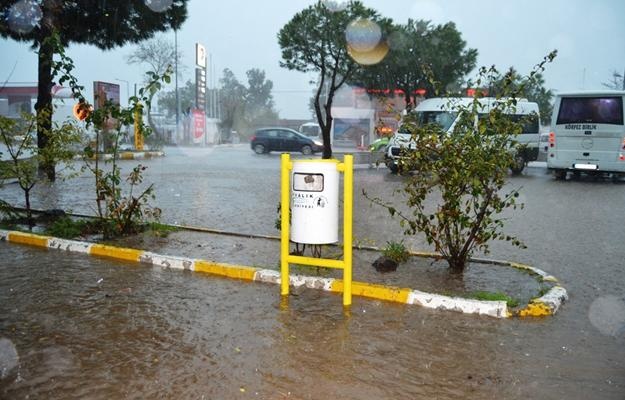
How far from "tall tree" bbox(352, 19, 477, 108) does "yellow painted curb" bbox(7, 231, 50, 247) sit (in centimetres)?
2601

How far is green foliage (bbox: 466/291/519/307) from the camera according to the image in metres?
4.80

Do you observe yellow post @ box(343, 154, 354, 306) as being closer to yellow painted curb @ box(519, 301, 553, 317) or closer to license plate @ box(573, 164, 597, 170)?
yellow painted curb @ box(519, 301, 553, 317)

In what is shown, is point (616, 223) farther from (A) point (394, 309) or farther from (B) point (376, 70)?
(B) point (376, 70)

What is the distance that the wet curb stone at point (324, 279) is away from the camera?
4688mm

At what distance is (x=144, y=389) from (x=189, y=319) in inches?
47.5

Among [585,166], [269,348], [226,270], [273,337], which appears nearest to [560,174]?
[585,166]

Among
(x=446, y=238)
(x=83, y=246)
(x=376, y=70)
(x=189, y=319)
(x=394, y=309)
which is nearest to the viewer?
(x=189, y=319)

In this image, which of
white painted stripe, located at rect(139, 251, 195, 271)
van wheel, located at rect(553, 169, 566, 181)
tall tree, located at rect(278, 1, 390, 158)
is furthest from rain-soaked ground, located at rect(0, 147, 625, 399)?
tall tree, located at rect(278, 1, 390, 158)

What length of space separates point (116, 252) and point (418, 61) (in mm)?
27600

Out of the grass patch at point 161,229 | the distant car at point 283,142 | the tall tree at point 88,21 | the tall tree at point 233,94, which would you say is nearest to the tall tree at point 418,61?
→ the distant car at point 283,142

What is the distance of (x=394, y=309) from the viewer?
479cm

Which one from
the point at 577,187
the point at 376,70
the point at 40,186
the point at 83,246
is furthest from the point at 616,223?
the point at 376,70

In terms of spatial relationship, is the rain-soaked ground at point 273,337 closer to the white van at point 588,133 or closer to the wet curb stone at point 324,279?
the wet curb stone at point 324,279

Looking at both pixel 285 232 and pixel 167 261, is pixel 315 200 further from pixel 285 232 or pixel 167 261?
pixel 167 261
